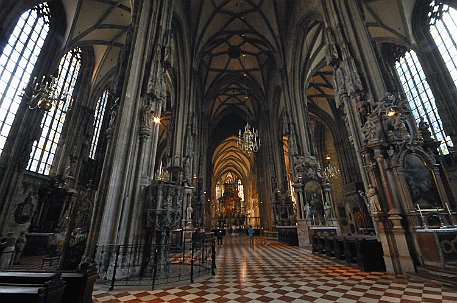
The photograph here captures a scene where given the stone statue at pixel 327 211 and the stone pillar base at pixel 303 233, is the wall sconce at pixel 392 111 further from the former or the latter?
the stone pillar base at pixel 303 233

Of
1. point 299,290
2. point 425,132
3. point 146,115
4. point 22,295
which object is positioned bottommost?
point 299,290

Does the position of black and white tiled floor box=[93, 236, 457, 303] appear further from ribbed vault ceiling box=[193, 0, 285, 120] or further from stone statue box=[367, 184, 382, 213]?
ribbed vault ceiling box=[193, 0, 285, 120]

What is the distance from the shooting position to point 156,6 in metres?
9.76

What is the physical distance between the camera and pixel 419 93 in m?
14.6

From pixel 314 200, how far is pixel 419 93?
35.5 feet

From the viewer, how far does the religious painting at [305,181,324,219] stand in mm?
14500

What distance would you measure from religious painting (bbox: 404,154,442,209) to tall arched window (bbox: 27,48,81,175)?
18.2 m

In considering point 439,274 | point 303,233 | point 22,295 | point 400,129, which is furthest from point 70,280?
point 303,233

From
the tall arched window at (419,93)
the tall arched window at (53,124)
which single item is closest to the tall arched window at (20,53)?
the tall arched window at (53,124)

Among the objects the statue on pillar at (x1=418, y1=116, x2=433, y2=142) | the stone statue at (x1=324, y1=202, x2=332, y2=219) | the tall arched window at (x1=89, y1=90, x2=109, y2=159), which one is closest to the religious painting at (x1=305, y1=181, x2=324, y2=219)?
the stone statue at (x1=324, y1=202, x2=332, y2=219)

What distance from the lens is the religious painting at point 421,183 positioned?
20.9 ft

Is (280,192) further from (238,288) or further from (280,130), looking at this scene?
(238,288)

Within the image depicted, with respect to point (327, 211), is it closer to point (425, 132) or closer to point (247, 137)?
point (247, 137)

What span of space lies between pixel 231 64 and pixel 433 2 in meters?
17.3
